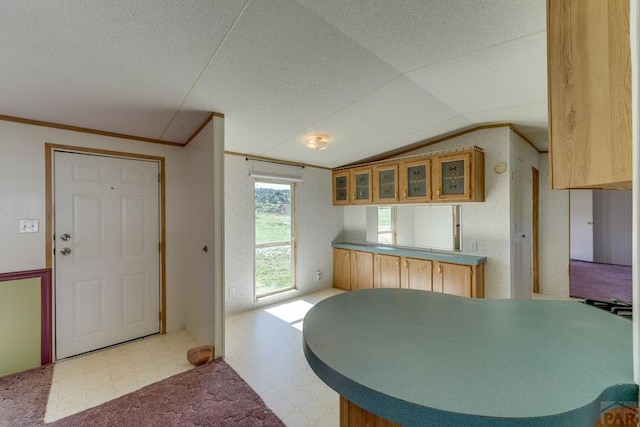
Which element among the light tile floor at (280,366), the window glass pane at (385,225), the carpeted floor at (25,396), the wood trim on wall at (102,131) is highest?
the wood trim on wall at (102,131)

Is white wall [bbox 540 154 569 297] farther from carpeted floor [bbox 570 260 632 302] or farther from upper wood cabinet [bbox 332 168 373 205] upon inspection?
upper wood cabinet [bbox 332 168 373 205]

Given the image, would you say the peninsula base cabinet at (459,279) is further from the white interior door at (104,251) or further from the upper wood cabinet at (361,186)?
the white interior door at (104,251)

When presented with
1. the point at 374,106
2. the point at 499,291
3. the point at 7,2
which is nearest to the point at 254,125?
the point at 374,106

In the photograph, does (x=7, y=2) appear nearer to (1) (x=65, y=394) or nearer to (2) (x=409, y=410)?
(2) (x=409, y=410)

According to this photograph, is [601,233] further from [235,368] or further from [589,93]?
[235,368]

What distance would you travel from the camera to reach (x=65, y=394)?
2002 millimetres

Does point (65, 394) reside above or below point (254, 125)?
below

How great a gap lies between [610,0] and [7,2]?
223cm

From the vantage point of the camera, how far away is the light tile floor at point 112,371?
194 centimetres

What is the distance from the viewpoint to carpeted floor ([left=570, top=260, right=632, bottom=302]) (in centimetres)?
422

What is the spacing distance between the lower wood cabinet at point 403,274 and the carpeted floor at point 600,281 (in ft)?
6.77

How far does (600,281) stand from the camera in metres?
4.98

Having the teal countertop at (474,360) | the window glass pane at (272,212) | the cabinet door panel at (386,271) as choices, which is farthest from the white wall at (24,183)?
the cabinet door panel at (386,271)

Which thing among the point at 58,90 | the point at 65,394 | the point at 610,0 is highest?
the point at 58,90
